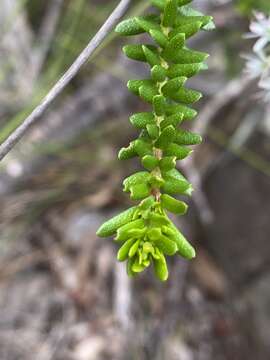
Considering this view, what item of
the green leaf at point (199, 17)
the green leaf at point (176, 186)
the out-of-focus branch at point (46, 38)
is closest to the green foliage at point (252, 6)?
the green leaf at point (199, 17)

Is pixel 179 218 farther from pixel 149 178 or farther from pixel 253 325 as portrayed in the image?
pixel 149 178

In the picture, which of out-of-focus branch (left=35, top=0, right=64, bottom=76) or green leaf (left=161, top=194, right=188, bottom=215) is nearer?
green leaf (left=161, top=194, right=188, bottom=215)

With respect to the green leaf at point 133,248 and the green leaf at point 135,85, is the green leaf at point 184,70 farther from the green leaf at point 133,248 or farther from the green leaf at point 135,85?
the green leaf at point 133,248

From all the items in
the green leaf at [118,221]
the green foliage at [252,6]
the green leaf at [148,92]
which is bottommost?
the green foliage at [252,6]

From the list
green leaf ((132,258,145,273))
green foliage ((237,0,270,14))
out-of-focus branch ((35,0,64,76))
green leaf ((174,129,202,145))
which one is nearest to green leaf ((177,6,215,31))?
green leaf ((174,129,202,145))

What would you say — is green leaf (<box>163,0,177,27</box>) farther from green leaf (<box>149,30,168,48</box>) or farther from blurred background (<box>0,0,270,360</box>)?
blurred background (<box>0,0,270,360</box>)

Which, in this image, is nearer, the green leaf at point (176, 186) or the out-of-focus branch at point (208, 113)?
the green leaf at point (176, 186)

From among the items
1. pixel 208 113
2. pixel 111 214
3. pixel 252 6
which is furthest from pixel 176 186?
pixel 111 214
